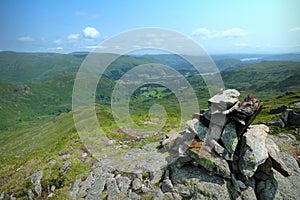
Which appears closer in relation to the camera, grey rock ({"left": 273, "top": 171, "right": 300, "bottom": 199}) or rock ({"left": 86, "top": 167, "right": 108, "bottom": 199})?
grey rock ({"left": 273, "top": 171, "right": 300, "bottom": 199})

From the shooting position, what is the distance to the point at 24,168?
23.5m

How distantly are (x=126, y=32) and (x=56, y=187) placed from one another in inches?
676

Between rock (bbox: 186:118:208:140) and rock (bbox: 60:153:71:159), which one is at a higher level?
rock (bbox: 186:118:208:140)

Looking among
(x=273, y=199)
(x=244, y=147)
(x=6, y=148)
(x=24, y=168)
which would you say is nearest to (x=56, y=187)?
(x=24, y=168)

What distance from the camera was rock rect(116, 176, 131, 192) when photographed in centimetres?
1677

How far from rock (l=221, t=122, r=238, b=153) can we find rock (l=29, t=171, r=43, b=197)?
1643 centimetres

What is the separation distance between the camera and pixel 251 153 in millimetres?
15562

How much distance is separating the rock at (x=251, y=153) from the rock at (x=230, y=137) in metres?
0.74

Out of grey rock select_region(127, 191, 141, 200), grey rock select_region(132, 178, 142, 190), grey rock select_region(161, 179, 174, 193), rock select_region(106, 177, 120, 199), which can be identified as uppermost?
grey rock select_region(161, 179, 174, 193)

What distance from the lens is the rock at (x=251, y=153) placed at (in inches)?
600

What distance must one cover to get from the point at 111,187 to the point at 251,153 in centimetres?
1114

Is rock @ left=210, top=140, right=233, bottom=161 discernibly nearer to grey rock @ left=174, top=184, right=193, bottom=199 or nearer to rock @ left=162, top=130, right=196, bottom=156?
rock @ left=162, top=130, right=196, bottom=156

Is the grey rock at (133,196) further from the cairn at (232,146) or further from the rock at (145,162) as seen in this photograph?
the cairn at (232,146)

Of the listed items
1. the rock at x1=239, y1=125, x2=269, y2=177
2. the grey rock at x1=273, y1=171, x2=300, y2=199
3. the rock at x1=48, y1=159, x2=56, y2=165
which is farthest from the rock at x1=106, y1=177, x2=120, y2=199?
the grey rock at x1=273, y1=171, x2=300, y2=199
